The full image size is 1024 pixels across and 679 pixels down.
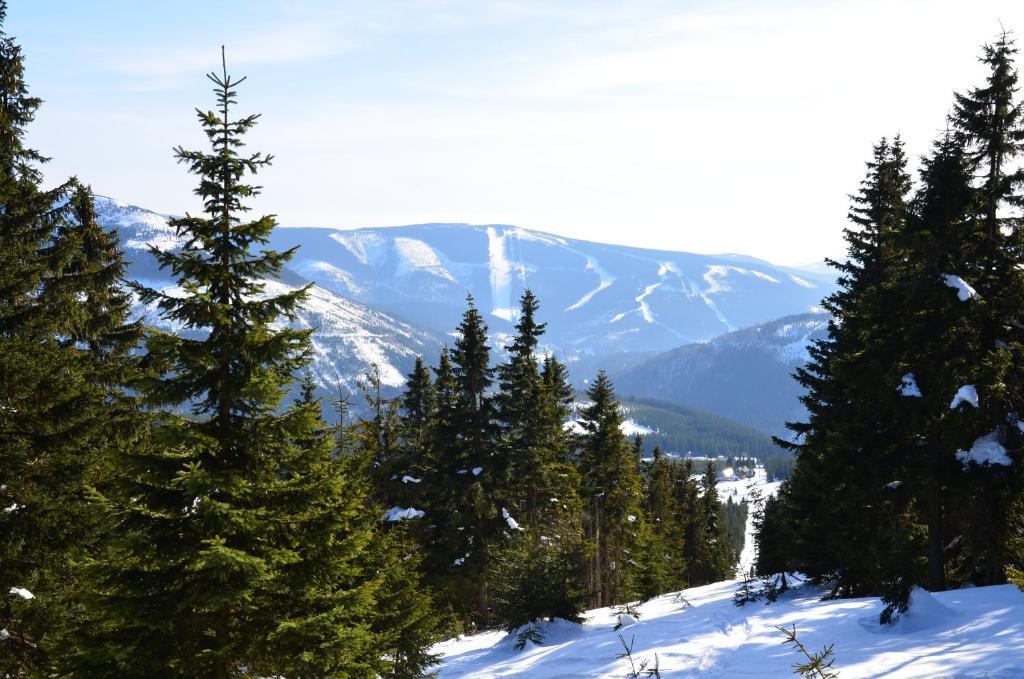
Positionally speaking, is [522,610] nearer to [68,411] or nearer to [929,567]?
[929,567]

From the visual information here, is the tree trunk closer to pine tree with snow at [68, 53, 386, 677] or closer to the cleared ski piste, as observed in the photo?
the cleared ski piste

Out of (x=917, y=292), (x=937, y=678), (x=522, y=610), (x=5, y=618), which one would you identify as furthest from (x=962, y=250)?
(x=5, y=618)

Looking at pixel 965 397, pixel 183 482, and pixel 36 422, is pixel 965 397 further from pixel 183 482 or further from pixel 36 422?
pixel 36 422

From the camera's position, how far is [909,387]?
665 inches

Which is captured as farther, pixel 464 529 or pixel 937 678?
pixel 464 529

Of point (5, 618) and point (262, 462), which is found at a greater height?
point (262, 462)

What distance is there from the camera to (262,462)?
1023 centimetres

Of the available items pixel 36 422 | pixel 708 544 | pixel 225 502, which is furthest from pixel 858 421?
pixel 708 544

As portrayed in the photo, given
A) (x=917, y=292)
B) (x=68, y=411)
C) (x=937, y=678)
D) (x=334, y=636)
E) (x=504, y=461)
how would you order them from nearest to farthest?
(x=937, y=678) < (x=334, y=636) < (x=68, y=411) < (x=917, y=292) < (x=504, y=461)

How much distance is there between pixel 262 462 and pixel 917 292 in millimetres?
15607

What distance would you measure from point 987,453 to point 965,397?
5.24 ft

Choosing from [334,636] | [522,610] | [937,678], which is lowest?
[522,610]

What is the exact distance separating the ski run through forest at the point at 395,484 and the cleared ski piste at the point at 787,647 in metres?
0.08

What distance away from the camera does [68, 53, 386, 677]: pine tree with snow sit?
9.20 m
